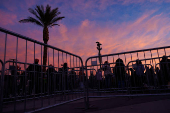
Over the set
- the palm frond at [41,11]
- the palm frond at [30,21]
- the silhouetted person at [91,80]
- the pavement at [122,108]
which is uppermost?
the palm frond at [41,11]

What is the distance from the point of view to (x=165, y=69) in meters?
5.43

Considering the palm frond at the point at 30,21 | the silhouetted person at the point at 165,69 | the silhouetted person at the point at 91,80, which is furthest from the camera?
the palm frond at the point at 30,21

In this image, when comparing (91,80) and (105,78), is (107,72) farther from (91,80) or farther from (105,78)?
(91,80)

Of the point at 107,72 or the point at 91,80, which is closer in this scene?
the point at 107,72

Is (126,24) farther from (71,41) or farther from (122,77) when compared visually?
(122,77)

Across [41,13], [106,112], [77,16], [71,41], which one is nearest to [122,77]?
[106,112]

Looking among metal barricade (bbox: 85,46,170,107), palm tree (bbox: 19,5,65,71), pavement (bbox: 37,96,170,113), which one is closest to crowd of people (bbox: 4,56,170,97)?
metal barricade (bbox: 85,46,170,107)

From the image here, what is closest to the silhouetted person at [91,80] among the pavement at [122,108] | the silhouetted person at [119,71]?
the silhouetted person at [119,71]

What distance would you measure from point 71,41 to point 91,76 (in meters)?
9.96

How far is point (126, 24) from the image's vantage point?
1439cm

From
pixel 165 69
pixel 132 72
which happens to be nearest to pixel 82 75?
pixel 132 72

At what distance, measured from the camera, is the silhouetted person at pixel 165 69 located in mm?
5254

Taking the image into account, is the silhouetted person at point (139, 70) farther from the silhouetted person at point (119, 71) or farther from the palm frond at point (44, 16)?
the palm frond at point (44, 16)

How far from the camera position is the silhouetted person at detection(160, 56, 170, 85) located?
5254 mm
